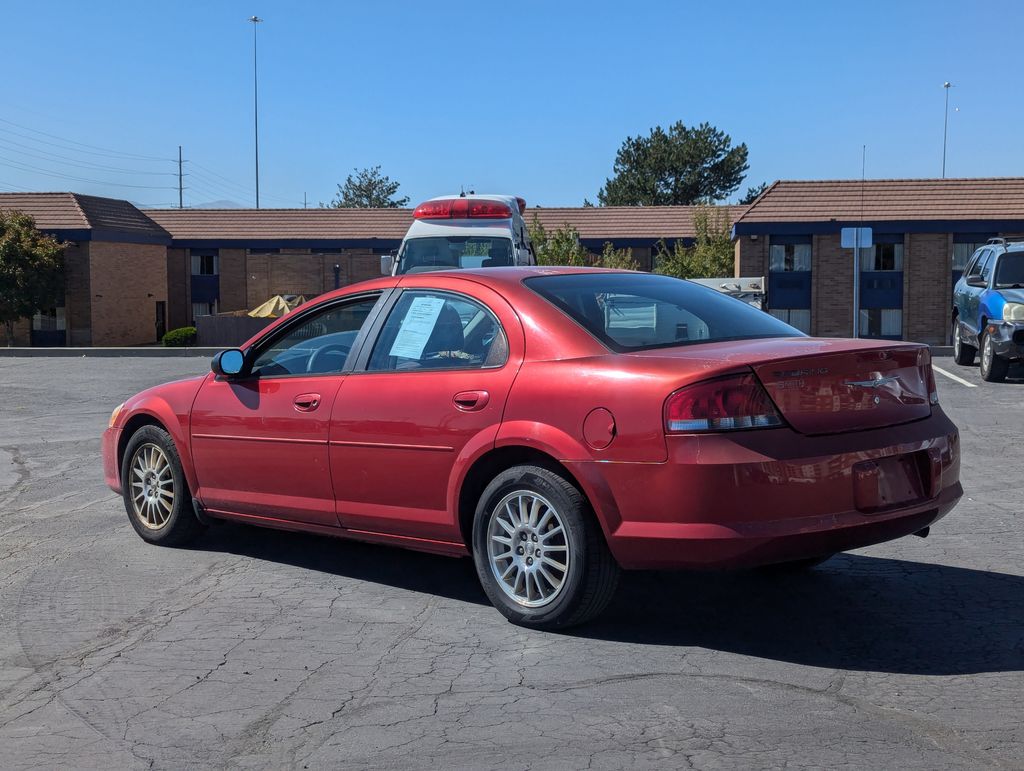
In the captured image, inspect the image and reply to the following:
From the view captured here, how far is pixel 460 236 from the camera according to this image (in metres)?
17.0

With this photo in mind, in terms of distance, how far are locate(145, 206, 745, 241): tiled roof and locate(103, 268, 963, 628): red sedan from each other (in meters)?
47.9

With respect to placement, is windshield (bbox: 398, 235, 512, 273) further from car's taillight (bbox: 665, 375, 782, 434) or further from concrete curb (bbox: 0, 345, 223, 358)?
concrete curb (bbox: 0, 345, 223, 358)

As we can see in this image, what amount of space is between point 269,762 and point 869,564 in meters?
3.72

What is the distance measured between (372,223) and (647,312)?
5060cm

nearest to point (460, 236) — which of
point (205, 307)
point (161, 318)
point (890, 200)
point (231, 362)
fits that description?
point (231, 362)

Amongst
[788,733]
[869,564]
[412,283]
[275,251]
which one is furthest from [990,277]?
[275,251]

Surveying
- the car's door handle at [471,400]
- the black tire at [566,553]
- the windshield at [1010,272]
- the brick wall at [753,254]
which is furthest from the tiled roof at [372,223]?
the black tire at [566,553]

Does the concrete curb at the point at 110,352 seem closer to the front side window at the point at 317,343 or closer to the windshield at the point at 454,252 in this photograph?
the windshield at the point at 454,252

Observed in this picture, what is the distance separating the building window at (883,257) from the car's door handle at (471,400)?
1785 inches

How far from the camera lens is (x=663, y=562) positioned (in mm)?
4727

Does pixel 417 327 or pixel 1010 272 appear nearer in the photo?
pixel 417 327

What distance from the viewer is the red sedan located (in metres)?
4.59

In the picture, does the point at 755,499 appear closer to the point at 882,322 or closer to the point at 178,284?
the point at 882,322

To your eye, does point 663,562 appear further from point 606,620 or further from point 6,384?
point 6,384
